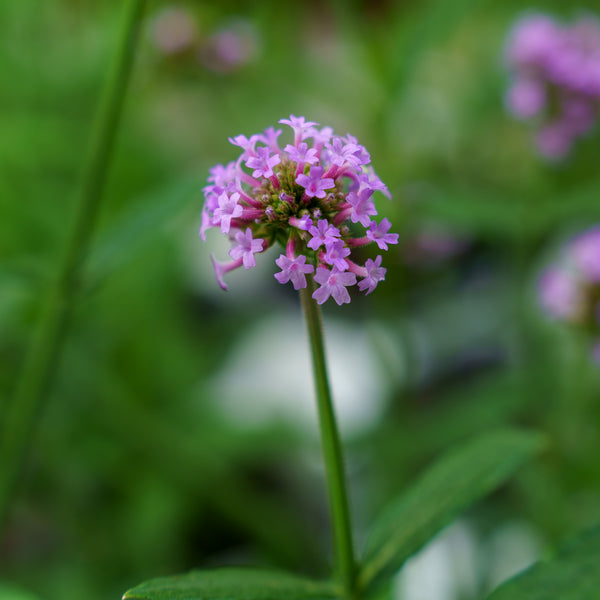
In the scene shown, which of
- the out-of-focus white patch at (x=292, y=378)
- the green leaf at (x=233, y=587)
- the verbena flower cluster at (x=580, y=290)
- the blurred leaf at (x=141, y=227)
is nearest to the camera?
the green leaf at (x=233, y=587)

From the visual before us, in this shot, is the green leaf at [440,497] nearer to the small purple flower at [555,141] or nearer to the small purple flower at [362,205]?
the small purple flower at [362,205]

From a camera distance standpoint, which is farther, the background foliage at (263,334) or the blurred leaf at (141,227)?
the background foliage at (263,334)

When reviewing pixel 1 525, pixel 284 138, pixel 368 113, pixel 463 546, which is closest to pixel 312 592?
pixel 1 525

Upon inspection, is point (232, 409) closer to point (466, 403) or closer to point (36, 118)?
point (466, 403)

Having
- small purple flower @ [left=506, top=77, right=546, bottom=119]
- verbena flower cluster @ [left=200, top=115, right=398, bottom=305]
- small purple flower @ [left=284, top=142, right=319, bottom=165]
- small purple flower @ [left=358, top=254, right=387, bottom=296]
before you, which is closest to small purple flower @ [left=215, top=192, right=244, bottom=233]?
verbena flower cluster @ [left=200, top=115, right=398, bottom=305]

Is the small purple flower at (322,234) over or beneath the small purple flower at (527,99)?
beneath

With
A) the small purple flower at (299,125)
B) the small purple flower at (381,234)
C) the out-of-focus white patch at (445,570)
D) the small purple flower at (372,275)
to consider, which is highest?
the small purple flower at (299,125)

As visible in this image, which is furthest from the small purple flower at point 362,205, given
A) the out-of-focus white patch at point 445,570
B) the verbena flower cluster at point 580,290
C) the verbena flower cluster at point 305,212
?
the out-of-focus white patch at point 445,570
